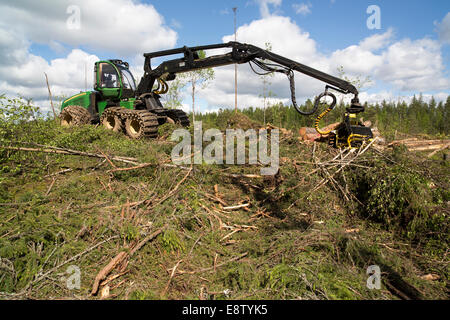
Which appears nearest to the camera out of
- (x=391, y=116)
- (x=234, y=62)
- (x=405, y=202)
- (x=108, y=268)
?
(x=108, y=268)

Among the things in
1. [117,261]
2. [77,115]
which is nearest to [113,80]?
[77,115]

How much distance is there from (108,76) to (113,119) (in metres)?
1.69

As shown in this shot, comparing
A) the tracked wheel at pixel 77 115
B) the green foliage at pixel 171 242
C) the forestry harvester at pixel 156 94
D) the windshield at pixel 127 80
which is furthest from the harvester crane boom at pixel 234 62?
the green foliage at pixel 171 242

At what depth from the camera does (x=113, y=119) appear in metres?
9.73

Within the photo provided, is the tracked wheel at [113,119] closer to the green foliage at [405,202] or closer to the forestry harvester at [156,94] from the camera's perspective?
the forestry harvester at [156,94]

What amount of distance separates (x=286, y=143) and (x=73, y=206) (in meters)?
5.51

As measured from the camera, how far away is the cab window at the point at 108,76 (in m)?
9.72

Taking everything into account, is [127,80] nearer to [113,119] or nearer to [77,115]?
[113,119]

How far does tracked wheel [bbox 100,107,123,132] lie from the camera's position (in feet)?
30.0

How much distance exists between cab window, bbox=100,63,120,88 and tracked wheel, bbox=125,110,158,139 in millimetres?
1990

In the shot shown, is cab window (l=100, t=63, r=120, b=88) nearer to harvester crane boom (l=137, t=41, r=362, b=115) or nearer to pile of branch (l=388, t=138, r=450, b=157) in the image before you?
harvester crane boom (l=137, t=41, r=362, b=115)

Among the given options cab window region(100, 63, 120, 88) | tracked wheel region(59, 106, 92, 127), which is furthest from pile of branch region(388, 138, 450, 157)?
tracked wheel region(59, 106, 92, 127)

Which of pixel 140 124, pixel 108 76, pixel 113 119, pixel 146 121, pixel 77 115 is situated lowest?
pixel 140 124
